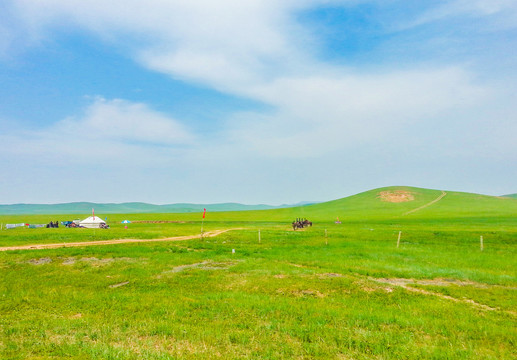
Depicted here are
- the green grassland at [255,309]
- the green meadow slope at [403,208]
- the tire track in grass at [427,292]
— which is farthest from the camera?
the green meadow slope at [403,208]

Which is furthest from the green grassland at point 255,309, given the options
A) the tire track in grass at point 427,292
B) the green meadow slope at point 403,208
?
the green meadow slope at point 403,208

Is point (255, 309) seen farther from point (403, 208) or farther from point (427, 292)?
point (403, 208)

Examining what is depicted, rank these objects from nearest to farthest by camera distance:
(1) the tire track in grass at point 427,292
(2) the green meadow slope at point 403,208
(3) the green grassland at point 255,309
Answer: (3) the green grassland at point 255,309 → (1) the tire track in grass at point 427,292 → (2) the green meadow slope at point 403,208

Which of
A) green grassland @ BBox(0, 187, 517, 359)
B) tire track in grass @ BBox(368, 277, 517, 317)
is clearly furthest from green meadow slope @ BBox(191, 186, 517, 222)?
tire track in grass @ BBox(368, 277, 517, 317)

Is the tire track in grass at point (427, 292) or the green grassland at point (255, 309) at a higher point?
the green grassland at point (255, 309)

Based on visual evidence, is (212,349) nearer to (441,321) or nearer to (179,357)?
(179,357)

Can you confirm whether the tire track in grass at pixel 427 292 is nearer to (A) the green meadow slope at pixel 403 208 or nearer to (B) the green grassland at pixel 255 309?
(B) the green grassland at pixel 255 309

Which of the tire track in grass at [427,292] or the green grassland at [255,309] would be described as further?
the tire track in grass at [427,292]

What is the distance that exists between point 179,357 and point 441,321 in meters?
9.95

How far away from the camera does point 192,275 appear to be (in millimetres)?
20672

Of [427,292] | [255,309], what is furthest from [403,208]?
[255,309]

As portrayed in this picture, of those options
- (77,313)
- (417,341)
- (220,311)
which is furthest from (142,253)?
(417,341)

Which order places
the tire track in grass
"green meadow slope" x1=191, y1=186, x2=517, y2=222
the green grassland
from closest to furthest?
the green grassland
the tire track in grass
"green meadow slope" x1=191, y1=186, x2=517, y2=222

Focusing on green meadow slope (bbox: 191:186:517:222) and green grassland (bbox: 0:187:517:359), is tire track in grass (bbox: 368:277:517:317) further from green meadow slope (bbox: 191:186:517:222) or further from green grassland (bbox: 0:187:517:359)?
green meadow slope (bbox: 191:186:517:222)
